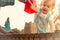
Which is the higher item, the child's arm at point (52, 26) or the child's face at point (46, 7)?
the child's face at point (46, 7)

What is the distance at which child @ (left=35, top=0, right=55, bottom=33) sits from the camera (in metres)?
1.15

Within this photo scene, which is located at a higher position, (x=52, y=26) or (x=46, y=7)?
(x=46, y=7)

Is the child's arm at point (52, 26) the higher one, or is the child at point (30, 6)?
the child at point (30, 6)

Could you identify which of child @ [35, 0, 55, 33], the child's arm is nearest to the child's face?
child @ [35, 0, 55, 33]

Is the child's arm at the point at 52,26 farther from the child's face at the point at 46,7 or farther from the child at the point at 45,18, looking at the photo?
the child's face at the point at 46,7

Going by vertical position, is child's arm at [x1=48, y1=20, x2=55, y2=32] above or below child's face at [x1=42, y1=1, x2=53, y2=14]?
below

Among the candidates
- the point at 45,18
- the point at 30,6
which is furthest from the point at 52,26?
the point at 30,6

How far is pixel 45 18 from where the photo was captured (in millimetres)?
1165

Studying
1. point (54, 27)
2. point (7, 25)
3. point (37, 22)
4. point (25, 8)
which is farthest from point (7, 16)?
point (54, 27)

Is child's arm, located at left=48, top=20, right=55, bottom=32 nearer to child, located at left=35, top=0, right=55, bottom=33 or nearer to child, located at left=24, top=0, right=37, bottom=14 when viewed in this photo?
child, located at left=35, top=0, right=55, bottom=33

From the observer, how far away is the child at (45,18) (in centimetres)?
115

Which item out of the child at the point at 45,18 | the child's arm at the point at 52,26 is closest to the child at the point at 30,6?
the child at the point at 45,18

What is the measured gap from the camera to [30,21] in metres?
1.17

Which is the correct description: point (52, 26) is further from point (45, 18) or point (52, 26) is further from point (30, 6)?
point (30, 6)
